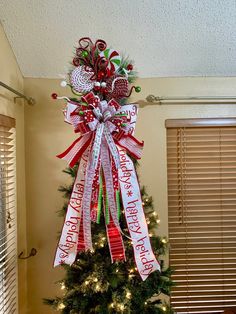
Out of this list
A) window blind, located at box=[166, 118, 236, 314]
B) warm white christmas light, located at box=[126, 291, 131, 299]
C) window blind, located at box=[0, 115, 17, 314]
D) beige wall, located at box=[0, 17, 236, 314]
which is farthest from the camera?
window blind, located at box=[166, 118, 236, 314]

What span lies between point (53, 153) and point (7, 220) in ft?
→ 1.89

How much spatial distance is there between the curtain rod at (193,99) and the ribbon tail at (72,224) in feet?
2.74

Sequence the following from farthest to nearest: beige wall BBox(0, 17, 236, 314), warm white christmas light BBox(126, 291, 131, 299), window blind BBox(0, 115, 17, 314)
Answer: beige wall BBox(0, 17, 236, 314)
window blind BBox(0, 115, 17, 314)
warm white christmas light BBox(126, 291, 131, 299)

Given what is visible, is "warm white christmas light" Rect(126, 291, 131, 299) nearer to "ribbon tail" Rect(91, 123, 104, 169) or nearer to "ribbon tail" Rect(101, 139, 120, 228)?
"ribbon tail" Rect(101, 139, 120, 228)

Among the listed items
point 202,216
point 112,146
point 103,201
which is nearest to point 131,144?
point 112,146

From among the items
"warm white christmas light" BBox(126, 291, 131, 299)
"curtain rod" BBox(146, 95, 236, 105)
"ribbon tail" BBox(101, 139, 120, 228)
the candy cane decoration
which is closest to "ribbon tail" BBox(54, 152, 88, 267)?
"ribbon tail" BBox(101, 139, 120, 228)

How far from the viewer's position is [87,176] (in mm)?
1602

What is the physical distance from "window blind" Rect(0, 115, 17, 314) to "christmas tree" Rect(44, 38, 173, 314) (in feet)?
1.14

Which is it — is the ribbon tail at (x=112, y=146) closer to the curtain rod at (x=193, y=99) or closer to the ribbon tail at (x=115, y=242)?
the ribbon tail at (x=115, y=242)

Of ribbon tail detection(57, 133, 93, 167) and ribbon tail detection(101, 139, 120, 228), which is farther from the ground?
ribbon tail detection(57, 133, 93, 167)

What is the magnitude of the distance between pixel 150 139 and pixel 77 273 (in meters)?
1.07

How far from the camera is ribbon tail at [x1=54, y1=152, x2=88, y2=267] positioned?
1.64 meters

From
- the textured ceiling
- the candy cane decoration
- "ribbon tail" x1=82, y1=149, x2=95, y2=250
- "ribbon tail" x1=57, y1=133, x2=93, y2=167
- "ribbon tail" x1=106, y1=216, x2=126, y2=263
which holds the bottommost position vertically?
"ribbon tail" x1=106, y1=216, x2=126, y2=263

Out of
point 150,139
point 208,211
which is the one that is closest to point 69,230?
point 150,139
